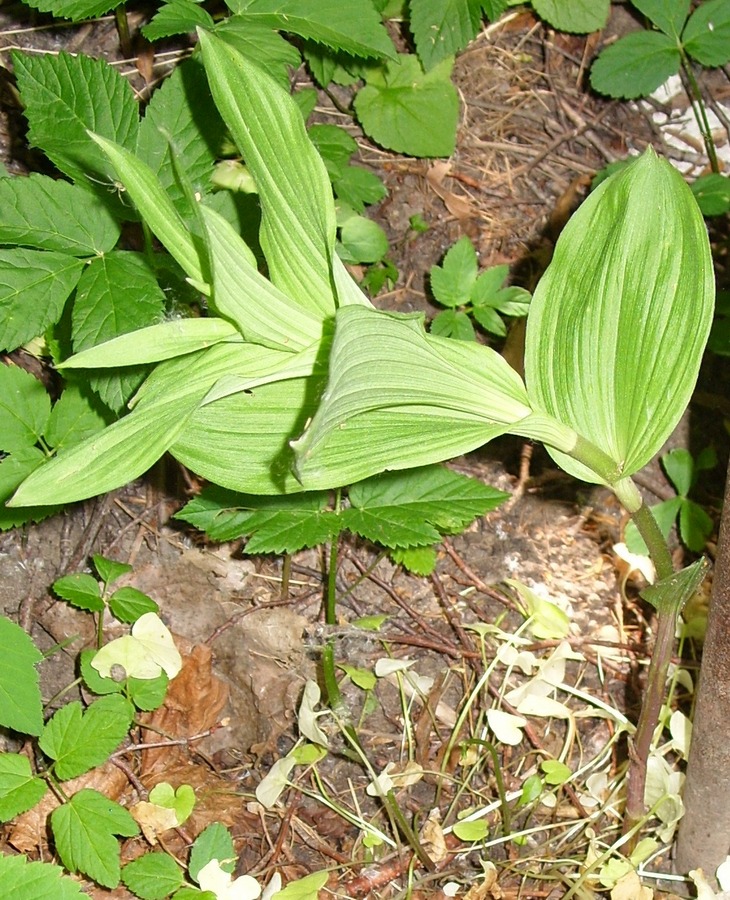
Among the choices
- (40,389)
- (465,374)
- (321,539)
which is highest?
(465,374)

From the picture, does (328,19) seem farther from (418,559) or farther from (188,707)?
(188,707)

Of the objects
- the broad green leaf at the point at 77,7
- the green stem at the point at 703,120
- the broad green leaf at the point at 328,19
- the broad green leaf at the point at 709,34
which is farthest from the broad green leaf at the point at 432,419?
the broad green leaf at the point at 709,34

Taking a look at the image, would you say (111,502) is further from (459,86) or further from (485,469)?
(459,86)

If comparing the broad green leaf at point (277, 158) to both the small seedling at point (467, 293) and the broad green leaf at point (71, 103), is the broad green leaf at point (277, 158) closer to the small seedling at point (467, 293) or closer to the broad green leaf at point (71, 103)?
the broad green leaf at point (71, 103)

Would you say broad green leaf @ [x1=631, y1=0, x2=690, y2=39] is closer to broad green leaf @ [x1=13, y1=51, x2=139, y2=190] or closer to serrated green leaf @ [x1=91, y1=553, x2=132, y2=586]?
broad green leaf @ [x1=13, y1=51, x2=139, y2=190]

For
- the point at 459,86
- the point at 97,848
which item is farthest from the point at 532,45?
the point at 97,848

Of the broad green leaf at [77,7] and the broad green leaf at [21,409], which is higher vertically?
the broad green leaf at [77,7]
